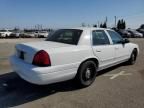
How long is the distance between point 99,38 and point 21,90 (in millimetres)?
2524

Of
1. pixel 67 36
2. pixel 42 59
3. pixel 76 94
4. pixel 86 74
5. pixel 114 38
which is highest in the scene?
pixel 67 36

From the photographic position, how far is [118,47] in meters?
6.24

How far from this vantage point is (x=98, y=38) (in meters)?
5.41

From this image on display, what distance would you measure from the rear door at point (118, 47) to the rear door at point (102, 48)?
28 cm

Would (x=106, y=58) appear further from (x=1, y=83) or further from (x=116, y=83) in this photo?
(x=1, y=83)

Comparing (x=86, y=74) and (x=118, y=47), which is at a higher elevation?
(x=118, y=47)

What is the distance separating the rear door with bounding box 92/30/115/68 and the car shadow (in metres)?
1.07

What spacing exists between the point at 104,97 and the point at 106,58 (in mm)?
1576

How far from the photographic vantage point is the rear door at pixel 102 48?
522 centimetres

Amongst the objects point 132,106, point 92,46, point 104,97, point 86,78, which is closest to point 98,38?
point 92,46

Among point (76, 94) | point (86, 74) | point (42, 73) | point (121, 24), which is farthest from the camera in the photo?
point (121, 24)

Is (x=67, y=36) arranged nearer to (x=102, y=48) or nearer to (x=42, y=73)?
(x=102, y=48)

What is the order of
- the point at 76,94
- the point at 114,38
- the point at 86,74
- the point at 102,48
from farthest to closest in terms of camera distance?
1. the point at 114,38
2. the point at 102,48
3. the point at 86,74
4. the point at 76,94

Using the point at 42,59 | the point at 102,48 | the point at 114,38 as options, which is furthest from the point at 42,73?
the point at 114,38
